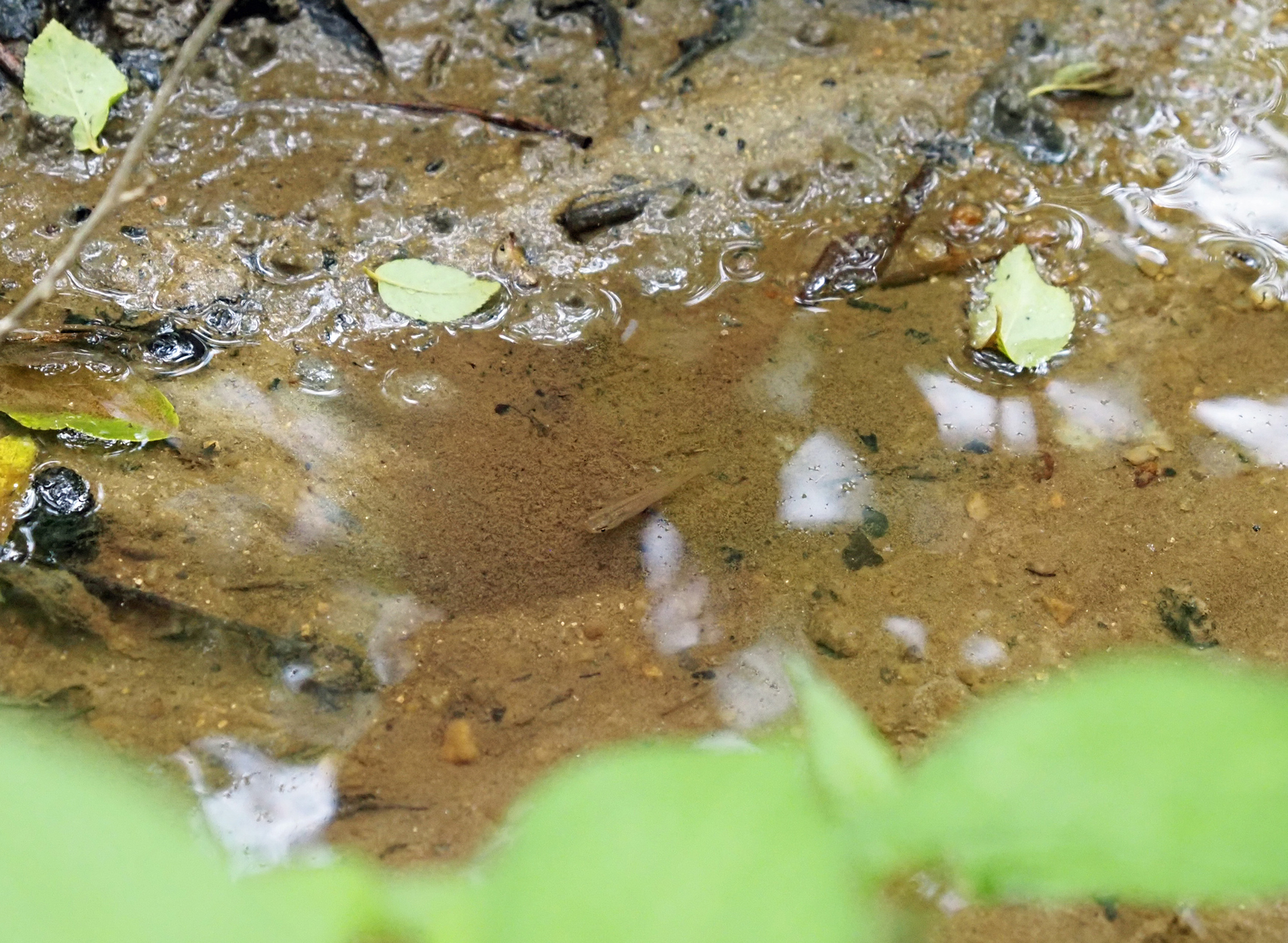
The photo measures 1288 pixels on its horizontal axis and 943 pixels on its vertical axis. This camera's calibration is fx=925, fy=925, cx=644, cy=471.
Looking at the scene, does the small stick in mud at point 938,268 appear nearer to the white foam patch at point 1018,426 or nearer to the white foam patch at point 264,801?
the white foam patch at point 1018,426

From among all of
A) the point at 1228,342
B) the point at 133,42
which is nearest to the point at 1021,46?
the point at 1228,342

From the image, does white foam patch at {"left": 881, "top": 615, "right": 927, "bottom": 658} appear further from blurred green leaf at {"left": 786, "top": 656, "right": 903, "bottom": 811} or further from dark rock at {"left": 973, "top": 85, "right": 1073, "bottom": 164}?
dark rock at {"left": 973, "top": 85, "right": 1073, "bottom": 164}

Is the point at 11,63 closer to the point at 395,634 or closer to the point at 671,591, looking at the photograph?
the point at 395,634

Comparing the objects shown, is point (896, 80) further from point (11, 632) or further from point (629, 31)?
point (11, 632)

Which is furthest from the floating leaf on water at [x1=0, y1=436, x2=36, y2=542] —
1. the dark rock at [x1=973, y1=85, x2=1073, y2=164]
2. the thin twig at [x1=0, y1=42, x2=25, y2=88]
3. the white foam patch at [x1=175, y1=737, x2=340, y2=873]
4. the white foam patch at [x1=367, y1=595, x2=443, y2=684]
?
the dark rock at [x1=973, y1=85, x2=1073, y2=164]

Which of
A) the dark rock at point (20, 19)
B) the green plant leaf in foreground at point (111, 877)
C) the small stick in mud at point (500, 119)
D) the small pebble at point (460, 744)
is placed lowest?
the small pebble at point (460, 744)

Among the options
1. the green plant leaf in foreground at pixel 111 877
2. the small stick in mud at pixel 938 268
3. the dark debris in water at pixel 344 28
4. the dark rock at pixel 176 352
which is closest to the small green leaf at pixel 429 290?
the dark rock at pixel 176 352
